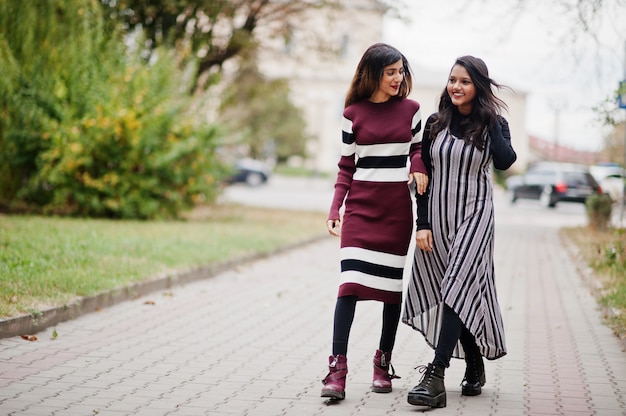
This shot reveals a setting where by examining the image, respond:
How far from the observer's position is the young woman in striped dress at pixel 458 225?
17.4 feet

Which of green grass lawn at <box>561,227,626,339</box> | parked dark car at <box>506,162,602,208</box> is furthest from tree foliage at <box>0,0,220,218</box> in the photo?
parked dark car at <box>506,162,602,208</box>

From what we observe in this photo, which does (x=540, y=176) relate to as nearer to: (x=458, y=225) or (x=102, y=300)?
(x=102, y=300)

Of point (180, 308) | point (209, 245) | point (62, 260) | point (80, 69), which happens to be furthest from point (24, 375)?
point (80, 69)

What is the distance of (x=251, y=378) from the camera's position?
20.1ft

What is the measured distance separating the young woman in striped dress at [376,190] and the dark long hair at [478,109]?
0.54 ft

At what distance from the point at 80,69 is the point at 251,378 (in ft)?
38.1

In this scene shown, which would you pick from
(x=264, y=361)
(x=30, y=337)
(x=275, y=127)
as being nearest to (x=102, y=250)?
(x=30, y=337)

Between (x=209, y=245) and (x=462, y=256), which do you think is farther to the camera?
(x=209, y=245)

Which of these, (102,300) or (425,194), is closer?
(425,194)

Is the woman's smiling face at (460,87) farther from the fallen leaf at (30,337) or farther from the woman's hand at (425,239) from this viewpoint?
the fallen leaf at (30,337)

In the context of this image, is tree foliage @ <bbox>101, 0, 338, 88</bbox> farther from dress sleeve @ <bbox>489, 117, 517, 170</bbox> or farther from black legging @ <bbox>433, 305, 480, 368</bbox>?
black legging @ <bbox>433, 305, 480, 368</bbox>

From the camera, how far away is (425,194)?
5469 millimetres

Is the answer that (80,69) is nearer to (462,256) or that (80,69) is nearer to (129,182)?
(129,182)

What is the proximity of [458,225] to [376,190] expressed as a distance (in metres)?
0.50
